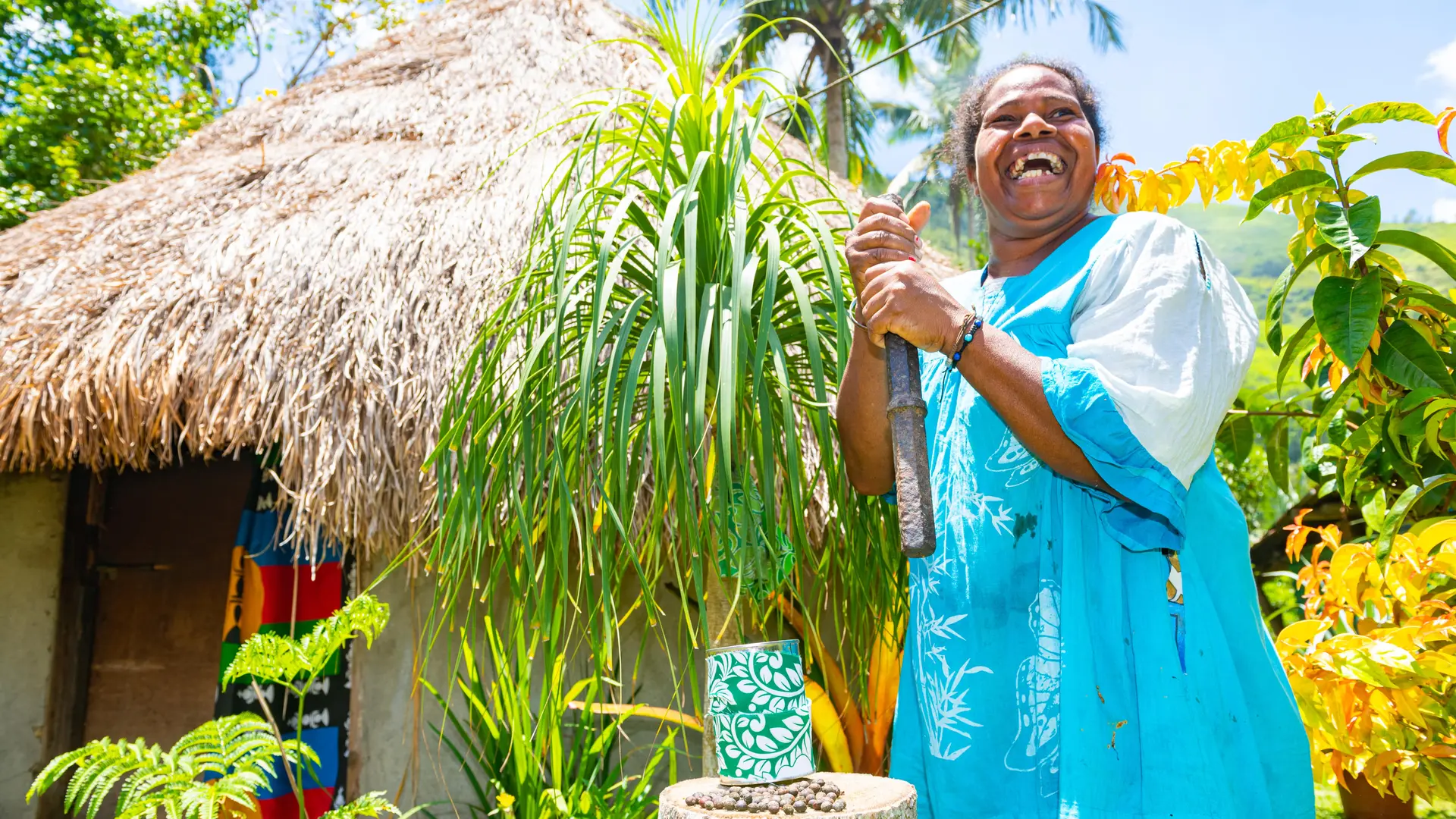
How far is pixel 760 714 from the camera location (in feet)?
4.00

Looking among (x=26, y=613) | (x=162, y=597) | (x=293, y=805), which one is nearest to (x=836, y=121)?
(x=162, y=597)

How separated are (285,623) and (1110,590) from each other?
3.06 metres

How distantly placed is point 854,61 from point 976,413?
470 inches

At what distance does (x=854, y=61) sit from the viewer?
1231 cm

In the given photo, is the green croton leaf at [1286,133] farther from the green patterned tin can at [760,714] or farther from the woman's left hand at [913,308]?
the green patterned tin can at [760,714]

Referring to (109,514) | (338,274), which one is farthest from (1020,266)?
(109,514)

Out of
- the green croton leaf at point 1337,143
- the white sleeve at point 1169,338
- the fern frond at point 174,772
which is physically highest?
the green croton leaf at point 1337,143

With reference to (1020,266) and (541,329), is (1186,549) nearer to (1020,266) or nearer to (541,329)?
(1020,266)

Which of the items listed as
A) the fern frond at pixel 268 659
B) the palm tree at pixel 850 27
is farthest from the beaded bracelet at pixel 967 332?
the palm tree at pixel 850 27

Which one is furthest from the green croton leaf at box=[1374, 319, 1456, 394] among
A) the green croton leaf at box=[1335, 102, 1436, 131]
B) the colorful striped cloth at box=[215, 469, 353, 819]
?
the colorful striped cloth at box=[215, 469, 353, 819]

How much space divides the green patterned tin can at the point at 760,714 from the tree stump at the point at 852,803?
0.06 metres

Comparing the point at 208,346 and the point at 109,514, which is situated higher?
the point at 208,346

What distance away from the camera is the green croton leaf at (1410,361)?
1.90 meters

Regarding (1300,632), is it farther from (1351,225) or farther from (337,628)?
(337,628)
